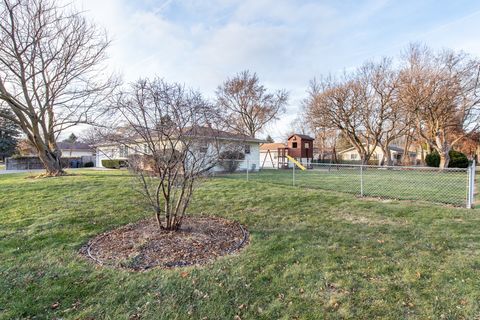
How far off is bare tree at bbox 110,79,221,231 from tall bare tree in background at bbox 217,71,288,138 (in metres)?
24.5

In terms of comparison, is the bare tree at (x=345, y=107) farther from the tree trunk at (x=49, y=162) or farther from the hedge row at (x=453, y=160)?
the tree trunk at (x=49, y=162)

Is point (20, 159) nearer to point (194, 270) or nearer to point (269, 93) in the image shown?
point (269, 93)

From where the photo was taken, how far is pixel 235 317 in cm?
235

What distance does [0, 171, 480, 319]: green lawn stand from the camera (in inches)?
96.6

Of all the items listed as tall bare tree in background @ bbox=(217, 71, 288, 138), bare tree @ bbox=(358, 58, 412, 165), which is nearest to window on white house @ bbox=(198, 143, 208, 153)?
bare tree @ bbox=(358, 58, 412, 165)

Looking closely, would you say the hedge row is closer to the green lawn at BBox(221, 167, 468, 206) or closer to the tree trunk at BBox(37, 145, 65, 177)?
the green lawn at BBox(221, 167, 468, 206)

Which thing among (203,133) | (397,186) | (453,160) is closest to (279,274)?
(203,133)

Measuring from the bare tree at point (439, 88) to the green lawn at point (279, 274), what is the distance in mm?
16007

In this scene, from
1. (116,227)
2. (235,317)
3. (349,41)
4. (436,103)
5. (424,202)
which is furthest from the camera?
(436,103)

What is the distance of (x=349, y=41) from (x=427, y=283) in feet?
35.3

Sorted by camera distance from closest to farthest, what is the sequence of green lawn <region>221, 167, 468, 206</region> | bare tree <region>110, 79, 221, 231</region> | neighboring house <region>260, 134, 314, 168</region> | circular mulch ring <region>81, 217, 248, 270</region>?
circular mulch ring <region>81, 217, 248, 270</region>, bare tree <region>110, 79, 221, 231</region>, green lawn <region>221, 167, 468, 206</region>, neighboring house <region>260, 134, 314, 168</region>

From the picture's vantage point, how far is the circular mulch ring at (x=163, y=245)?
3430 mm

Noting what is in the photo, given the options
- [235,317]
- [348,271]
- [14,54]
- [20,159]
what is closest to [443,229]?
[348,271]

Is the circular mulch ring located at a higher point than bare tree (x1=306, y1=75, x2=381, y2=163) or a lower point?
lower
